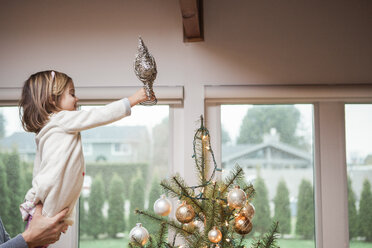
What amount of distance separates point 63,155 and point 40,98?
27cm

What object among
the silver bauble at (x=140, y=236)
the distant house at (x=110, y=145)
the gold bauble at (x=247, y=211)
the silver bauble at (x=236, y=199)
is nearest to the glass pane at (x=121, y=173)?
the distant house at (x=110, y=145)

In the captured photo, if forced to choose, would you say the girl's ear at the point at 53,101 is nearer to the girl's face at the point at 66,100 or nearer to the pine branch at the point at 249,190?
the girl's face at the point at 66,100

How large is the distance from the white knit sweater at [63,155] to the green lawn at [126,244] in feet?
4.37

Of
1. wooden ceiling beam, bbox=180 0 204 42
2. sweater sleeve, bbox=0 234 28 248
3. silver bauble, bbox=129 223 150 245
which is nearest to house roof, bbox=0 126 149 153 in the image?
wooden ceiling beam, bbox=180 0 204 42

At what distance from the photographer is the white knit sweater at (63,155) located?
1.45 meters

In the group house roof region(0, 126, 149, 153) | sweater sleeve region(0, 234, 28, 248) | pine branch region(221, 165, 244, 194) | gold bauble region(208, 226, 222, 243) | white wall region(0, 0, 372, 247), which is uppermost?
white wall region(0, 0, 372, 247)

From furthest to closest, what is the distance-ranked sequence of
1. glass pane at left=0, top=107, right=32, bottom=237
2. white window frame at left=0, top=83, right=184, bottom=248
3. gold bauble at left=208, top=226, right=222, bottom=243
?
1. glass pane at left=0, top=107, right=32, bottom=237
2. white window frame at left=0, top=83, right=184, bottom=248
3. gold bauble at left=208, top=226, right=222, bottom=243

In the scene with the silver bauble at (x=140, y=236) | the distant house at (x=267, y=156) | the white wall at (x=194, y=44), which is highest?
the white wall at (x=194, y=44)

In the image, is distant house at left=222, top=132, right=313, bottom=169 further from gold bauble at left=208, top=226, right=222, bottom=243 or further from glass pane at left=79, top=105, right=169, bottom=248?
gold bauble at left=208, top=226, right=222, bottom=243

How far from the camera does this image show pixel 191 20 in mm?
2408

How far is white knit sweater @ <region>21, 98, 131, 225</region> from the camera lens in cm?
145

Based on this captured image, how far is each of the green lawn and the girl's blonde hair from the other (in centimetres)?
145

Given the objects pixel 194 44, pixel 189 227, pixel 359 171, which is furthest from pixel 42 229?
pixel 359 171

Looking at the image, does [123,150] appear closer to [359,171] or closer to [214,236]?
[214,236]
